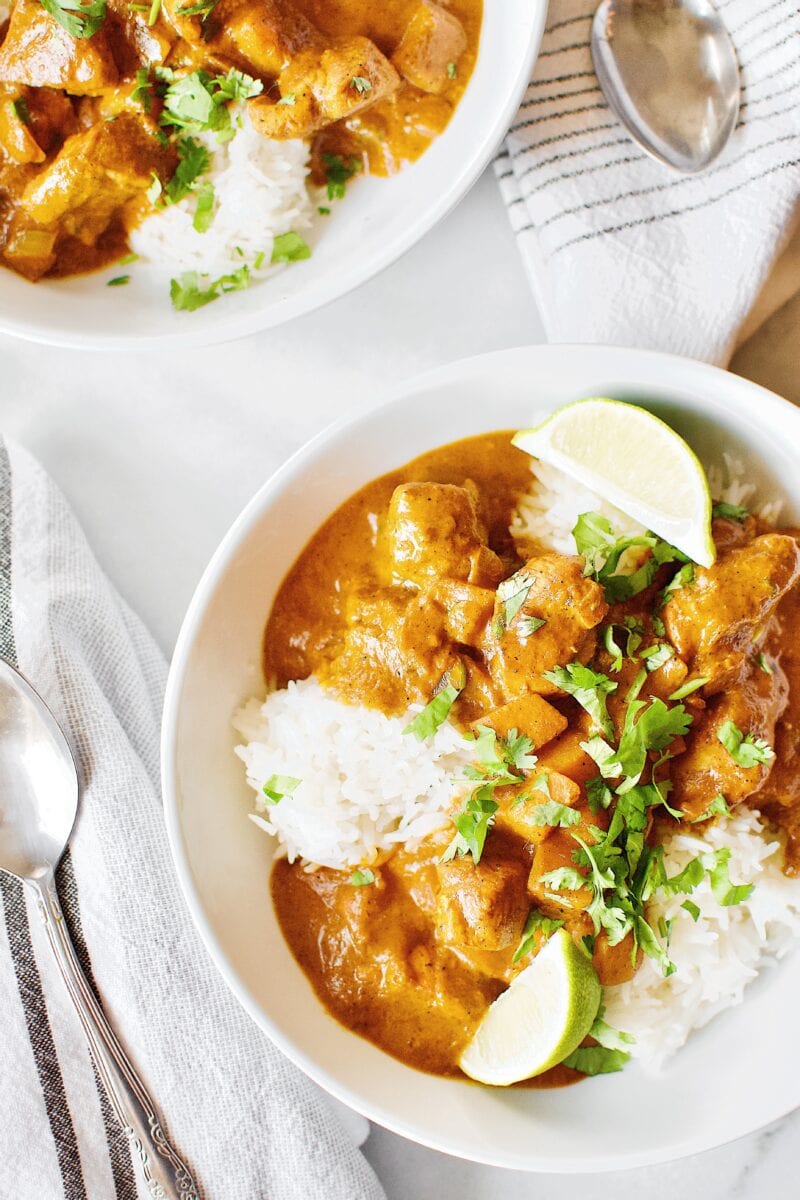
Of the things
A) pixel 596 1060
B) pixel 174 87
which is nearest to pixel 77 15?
pixel 174 87

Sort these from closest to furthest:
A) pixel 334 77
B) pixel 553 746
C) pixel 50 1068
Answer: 1. pixel 553 746
2. pixel 334 77
3. pixel 50 1068

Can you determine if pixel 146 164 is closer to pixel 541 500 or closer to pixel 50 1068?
pixel 541 500

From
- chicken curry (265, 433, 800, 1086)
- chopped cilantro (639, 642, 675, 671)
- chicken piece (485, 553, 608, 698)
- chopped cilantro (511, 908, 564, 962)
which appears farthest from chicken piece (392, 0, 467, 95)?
chopped cilantro (511, 908, 564, 962)

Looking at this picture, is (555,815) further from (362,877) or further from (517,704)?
(362,877)

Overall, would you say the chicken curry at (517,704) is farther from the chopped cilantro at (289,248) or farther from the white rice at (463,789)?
the chopped cilantro at (289,248)

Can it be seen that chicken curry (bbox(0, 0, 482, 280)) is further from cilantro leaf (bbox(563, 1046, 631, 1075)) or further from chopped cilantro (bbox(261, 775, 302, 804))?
cilantro leaf (bbox(563, 1046, 631, 1075))

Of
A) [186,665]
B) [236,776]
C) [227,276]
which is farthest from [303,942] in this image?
[227,276]
